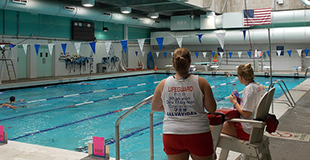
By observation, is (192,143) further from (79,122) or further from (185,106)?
(79,122)

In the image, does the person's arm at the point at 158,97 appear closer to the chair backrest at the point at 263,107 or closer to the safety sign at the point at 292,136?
the chair backrest at the point at 263,107

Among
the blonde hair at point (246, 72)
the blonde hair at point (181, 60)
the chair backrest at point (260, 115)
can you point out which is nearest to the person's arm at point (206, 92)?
the blonde hair at point (181, 60)

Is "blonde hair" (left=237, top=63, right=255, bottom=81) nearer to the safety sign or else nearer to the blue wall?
the safety sign

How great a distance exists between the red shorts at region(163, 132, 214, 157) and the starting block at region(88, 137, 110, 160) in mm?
1399

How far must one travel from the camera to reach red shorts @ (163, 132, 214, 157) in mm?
2041

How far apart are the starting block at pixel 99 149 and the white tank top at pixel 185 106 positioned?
1399mm

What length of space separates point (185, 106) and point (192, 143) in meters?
0.27

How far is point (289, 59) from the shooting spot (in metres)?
20.3

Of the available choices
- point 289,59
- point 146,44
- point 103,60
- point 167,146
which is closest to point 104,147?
point 167,146

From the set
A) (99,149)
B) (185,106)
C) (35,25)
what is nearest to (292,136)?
(99,149)

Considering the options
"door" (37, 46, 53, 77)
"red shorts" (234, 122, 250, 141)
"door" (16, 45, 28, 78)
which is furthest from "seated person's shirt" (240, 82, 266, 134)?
"door" (37, 46, 53, 77)

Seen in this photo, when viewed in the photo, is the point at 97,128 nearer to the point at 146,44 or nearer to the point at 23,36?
the point at 23,36

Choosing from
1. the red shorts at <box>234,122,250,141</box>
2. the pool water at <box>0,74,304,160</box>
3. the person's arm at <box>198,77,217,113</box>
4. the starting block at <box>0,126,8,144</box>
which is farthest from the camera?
the pool water at <box>0,74,304,160</box>

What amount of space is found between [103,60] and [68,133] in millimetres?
14471
